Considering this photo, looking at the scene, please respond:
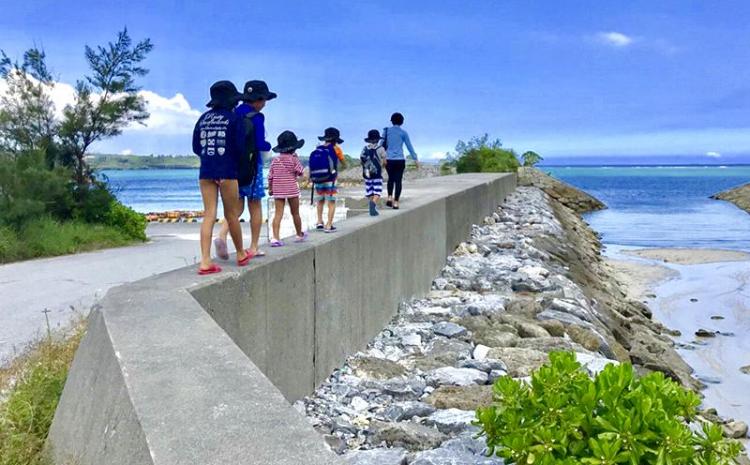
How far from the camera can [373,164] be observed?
30.4ft

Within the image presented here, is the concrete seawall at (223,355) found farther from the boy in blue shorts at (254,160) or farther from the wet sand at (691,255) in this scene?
the wet sand at (691,255)

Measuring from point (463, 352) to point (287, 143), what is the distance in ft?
7.08

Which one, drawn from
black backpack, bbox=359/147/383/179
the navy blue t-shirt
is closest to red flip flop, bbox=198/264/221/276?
the navy blue t-shirt

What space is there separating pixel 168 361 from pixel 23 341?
461cm

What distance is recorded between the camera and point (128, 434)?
105 inches

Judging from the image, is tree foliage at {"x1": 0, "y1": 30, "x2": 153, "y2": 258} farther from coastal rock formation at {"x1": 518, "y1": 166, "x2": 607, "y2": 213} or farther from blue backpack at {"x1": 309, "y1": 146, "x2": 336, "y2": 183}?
coastal rock formation at {"x1": 518, "y1": 166, "x2": 607, "y2": 213}

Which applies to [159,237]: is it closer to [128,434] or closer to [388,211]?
[388,211]

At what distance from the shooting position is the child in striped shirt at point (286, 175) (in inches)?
261

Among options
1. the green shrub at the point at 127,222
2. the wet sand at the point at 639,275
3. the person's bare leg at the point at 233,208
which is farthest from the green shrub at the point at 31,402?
the wet sand at the point at 639,275

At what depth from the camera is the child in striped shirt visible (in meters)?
6.62

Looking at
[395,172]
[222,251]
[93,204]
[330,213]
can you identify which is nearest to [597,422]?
[222,251]

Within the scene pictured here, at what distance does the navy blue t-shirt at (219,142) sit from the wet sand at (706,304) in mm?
6115

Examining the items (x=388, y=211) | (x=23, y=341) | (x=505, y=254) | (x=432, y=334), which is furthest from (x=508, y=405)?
(x=505, y=254)

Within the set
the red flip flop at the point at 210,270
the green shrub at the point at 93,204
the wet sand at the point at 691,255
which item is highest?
the red flip flop at the point at 210,270
